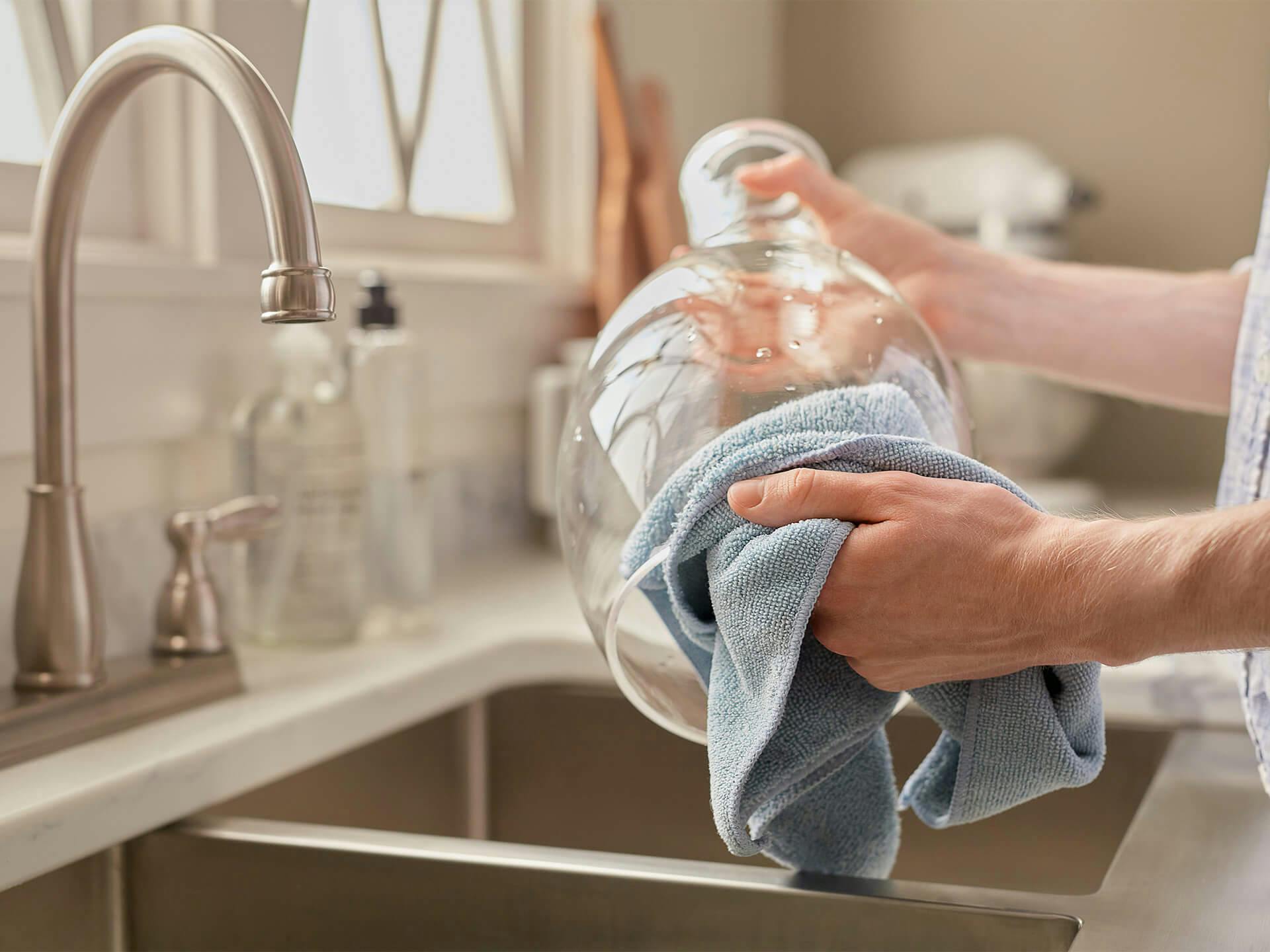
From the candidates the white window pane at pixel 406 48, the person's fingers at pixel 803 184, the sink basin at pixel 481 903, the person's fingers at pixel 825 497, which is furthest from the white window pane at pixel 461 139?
the person's fingers at pixel 825 497

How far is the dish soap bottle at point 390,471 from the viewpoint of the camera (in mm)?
1127

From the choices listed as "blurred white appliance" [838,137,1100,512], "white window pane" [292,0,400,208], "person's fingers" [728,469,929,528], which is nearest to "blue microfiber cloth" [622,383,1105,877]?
"person's fingers" [728,469,929,528]

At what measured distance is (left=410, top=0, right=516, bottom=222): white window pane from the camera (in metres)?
1.52

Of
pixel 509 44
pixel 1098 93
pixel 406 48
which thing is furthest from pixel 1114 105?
pixel 406 48

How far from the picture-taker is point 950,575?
1.88 ft

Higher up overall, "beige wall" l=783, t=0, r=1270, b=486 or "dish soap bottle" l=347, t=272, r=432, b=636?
"beige wall" l=783, t=0, r=1270, b=486

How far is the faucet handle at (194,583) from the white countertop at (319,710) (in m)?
0.05

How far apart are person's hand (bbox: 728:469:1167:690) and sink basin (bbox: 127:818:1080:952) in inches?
5.7

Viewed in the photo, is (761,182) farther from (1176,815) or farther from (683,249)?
(1176,815)

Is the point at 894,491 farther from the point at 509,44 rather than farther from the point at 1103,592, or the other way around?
the point at 509,44

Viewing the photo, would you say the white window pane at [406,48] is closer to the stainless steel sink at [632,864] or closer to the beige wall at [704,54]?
the beige wall at [704,54]

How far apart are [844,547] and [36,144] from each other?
723mm

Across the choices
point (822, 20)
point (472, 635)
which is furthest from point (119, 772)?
point (822, 20)

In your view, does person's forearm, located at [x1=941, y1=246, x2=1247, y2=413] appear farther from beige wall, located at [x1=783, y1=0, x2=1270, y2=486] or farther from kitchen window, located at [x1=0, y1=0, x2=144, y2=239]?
beige wall, located at [x1=783, y1=0, x2=1270, y2=486]
